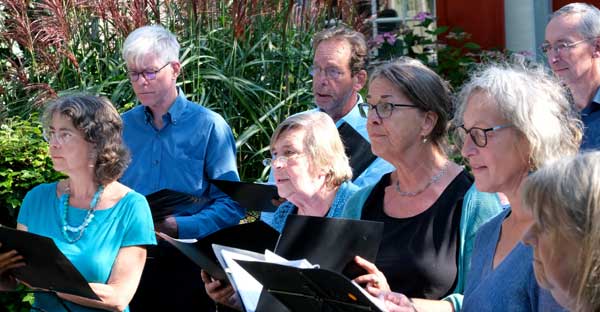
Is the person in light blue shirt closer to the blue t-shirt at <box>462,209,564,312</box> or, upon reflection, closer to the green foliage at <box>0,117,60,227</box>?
the green foliage at <box>0,117,60,227</box>

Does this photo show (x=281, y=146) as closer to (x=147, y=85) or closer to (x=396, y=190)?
(x=396, y=190)

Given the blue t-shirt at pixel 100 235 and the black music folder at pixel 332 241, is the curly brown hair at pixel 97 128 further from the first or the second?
the black music folder at pixel 332 241

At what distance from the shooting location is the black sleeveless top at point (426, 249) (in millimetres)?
3414

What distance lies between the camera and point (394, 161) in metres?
3.78

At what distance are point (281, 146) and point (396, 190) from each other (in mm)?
618

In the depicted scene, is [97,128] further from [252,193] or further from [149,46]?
[149,46]

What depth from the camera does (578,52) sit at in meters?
4.84

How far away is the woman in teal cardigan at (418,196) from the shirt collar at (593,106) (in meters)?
1.21

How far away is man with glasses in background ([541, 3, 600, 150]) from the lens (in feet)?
15.7

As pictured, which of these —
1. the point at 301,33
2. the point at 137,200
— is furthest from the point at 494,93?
the point at 301,33

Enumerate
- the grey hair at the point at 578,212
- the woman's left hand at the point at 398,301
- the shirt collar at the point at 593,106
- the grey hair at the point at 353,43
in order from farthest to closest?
the grey hair at the point at 353,43 → the shirt collar at the point at 593,106 → the woman's left hand at the point at 398,301 → the grey hair at the point at 578,212

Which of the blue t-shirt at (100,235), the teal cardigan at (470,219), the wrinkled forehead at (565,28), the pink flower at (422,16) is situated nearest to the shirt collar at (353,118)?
the wrinkled forehead at (565,28)

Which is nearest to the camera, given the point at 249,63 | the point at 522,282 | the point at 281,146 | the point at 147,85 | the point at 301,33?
the point at 522,282

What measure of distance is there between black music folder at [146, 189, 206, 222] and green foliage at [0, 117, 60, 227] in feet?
4.23
